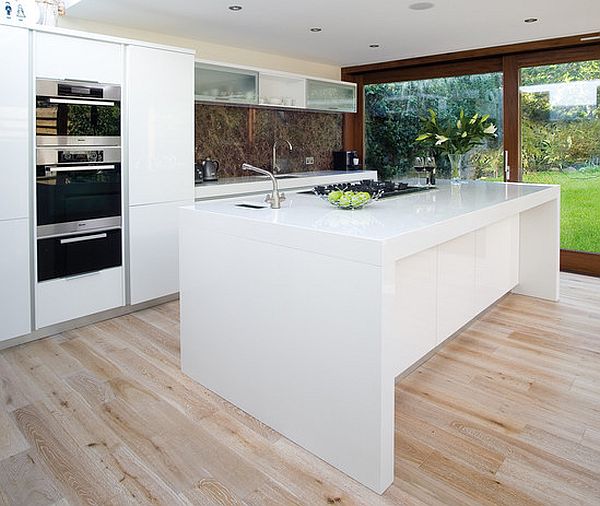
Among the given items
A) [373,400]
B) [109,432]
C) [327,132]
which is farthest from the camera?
[327,132]

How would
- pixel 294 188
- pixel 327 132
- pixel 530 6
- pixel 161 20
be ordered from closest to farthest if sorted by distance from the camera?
pixel 530 6 < pixel 161 20 < pixel 294 188 < pixel 327 132

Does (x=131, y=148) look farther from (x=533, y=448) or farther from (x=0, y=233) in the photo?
(x=533, y=448)

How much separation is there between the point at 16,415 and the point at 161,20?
3.06 metres

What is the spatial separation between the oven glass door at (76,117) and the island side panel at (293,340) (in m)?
1.29

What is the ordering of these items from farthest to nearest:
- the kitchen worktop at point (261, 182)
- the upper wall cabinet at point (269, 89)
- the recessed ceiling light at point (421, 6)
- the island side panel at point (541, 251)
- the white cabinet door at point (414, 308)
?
the upper wall cabinet at point (269, 89)
the kitchen worktop at point (261, 182)
the island side panel at point (541, 251)
the recessed ceiling light at point (421, 6)
the white cabinet door at point (414, 308)

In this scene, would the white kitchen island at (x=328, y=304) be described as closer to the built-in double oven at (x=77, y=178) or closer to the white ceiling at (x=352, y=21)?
the built-in double oven at (x=77, y=178)

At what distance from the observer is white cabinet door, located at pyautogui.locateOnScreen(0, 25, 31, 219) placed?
10.2ft

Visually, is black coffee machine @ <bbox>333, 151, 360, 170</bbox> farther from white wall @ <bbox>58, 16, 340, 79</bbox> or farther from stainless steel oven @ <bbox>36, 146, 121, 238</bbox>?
stainless steel oven @ <bbox>36, 146, 121, 238</bbox>

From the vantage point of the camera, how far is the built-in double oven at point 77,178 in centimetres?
336

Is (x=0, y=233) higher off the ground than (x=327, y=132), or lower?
lower

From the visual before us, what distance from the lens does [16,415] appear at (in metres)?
2.47

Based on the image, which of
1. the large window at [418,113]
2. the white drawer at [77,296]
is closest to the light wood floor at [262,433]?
the white drawer at [77,296]

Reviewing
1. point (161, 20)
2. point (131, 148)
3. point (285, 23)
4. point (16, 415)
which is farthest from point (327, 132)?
point (16, 415)

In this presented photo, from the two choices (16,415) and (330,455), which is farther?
(16,415)
